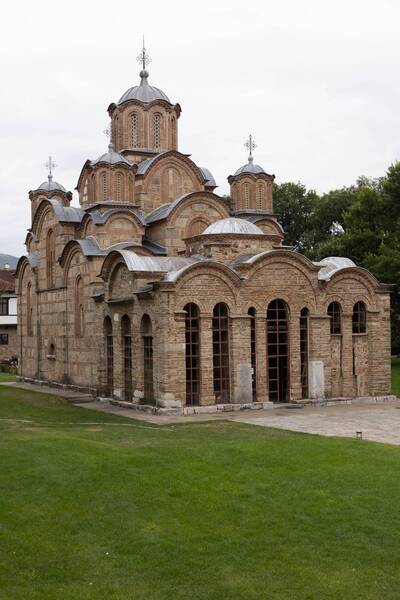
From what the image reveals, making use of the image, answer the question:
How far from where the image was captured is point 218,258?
26953 millimetres

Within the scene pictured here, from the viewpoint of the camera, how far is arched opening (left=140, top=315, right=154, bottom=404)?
25891mm

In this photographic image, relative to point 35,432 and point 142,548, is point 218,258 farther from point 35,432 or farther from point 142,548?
point 142,548

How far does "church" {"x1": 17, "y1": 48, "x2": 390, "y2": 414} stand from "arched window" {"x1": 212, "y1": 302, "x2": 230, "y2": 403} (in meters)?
0.05

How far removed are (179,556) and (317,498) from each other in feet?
10.3

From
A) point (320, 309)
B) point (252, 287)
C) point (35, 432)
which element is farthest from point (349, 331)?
point (35, 432)

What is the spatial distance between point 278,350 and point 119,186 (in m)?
10.4

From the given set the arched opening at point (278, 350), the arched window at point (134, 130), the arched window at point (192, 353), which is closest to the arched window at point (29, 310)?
the arched window at point (134, 130)

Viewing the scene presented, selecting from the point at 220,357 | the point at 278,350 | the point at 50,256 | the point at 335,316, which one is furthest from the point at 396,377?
the point at 50,256

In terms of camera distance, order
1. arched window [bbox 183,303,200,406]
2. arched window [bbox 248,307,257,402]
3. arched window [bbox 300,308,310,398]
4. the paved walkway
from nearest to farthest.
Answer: the paved walkway, arched window [bbox 183,303,200,406], arched window [bbox 248,307,257,402], arched window [bbox 300,308,310,398]

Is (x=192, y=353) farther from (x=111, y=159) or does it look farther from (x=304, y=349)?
(x=111, y=159)

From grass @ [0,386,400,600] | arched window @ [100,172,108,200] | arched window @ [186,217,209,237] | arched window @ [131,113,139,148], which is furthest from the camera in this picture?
arched window @ [131,113,139,148]

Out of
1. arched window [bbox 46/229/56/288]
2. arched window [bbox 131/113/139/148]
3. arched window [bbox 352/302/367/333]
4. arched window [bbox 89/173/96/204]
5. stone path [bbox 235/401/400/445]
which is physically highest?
arched window [bbox 131/113/139/148]

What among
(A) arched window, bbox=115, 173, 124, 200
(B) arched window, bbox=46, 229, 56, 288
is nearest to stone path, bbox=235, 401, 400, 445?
(A) arched window, bbox=115, 173, 124, 200

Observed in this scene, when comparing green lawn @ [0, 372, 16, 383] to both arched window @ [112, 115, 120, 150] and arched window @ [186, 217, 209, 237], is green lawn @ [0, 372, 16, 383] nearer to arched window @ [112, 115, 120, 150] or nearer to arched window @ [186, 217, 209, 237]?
arched window @ [112, 115, 120, 150]
